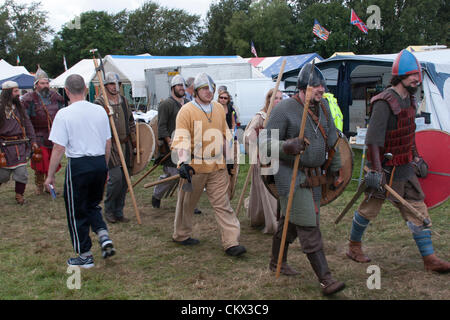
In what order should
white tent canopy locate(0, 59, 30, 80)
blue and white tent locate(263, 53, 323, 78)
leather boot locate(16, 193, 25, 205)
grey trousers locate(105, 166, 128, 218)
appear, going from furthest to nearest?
white tent canopy locate(0, 59, 30, 80), blue and white tent locate(263, 53, 323, 78), leather boot locate(16, 193, 25, 205), grey trousers locate(105, 166, 128, 218)

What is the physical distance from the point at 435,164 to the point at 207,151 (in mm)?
2050

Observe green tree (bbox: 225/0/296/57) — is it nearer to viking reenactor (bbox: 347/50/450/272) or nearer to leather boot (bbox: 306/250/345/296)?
viking reenactor (bbox: 347/50/450/272)

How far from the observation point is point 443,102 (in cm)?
874

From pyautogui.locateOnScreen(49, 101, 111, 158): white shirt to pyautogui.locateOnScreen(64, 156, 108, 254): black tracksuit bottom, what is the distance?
0.26ft

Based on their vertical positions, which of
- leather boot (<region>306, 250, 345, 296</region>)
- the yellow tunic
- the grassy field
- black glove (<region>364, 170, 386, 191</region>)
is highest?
the yellow tunic

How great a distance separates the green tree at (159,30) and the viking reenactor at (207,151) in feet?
176

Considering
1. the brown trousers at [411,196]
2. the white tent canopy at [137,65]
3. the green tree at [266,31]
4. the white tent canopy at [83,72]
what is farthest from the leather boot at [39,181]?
the green tree at [266,31]

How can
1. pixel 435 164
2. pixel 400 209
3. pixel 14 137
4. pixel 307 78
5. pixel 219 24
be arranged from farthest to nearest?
1. pixel 219 24
2. pixel 14 137
3. pixel 435 164
4. pixel 400 209
5. pixel 307 78

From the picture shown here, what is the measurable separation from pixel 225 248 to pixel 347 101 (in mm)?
7425

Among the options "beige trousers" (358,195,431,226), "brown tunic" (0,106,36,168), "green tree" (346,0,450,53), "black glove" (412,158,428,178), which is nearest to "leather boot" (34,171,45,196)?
"brown tunic" (0,106,36,168)

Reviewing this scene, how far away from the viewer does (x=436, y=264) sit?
3666 mm

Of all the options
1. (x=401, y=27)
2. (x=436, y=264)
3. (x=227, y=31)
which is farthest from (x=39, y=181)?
(x=227, y=31)

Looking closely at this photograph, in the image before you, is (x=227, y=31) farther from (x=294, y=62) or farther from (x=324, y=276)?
(x=324, y=276)

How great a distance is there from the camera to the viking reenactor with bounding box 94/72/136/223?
5.47 m
